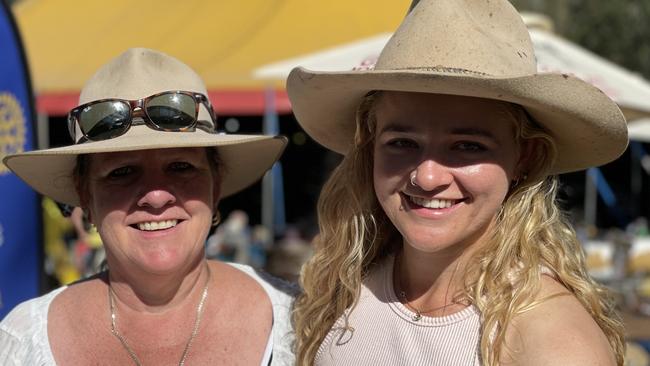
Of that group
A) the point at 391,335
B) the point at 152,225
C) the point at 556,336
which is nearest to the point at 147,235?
the point at 152,225

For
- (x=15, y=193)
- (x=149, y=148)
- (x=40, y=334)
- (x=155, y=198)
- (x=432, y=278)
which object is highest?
(x=149, y=148)

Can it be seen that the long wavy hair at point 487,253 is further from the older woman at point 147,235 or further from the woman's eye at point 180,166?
the woman's eye at point 180,166

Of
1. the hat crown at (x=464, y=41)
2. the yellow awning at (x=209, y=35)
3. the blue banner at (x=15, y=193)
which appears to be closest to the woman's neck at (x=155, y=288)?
the hat crown at (x=464, y=41)

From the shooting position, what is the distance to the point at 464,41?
173 centimetres

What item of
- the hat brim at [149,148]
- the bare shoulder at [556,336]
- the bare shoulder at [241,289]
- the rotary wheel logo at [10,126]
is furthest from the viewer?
the rotary wheel logo at [10,126]

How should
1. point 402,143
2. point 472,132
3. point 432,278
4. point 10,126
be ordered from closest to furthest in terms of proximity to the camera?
point 472,132 < point 402,143 < point 432,278 < point 10,126

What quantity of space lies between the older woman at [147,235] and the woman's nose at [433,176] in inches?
21.9

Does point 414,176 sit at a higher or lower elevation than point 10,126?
higher

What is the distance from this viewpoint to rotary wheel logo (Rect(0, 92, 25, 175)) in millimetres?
3000

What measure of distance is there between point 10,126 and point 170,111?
49.9 inches

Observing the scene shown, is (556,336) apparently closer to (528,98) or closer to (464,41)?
(528,98)

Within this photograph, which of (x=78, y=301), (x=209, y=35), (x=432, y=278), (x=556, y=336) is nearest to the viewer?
(x=556, y=336)

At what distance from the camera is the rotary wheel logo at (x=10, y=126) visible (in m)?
3.00

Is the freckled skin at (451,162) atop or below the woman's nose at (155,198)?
atop
